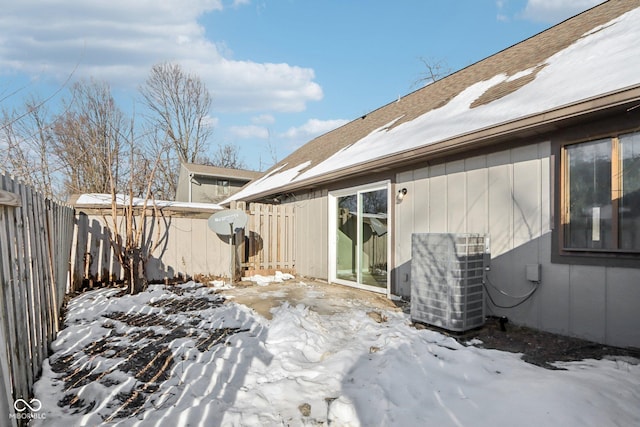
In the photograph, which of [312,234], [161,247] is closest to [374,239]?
[312,234]

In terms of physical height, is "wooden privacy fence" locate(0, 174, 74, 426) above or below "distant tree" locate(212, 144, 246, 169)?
below

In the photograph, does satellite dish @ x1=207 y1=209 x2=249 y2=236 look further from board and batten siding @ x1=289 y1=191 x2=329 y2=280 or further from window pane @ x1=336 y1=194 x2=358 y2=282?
window pane @ x1=336 y1=194 x2=358 y2=282

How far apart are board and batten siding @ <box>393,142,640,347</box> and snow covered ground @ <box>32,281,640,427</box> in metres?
0.55

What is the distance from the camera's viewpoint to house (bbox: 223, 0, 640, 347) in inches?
123

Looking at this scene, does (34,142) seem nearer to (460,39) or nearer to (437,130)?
(437,130)

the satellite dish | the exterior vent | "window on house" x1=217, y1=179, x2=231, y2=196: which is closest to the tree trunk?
the satellite dish

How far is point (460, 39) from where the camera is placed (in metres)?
12.1

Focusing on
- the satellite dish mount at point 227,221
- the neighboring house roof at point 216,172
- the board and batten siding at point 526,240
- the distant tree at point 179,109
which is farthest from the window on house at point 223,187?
the board and batten siding at point 526,240

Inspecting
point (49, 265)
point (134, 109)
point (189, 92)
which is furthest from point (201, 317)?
point (189, 92)

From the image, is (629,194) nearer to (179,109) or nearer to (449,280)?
(449,280)

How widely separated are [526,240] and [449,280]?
40.9 inches

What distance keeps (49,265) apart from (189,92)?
20795 mm

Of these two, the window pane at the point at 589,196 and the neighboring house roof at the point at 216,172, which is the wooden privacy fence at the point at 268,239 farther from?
the neighboring house roof at the point at 216,172

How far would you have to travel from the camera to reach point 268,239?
808 cm
